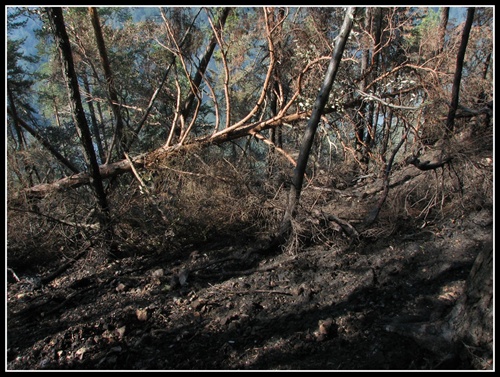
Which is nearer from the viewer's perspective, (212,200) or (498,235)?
(498,235)

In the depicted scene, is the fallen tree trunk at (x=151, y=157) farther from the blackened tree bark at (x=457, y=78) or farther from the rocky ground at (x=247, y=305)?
the blackened tree bark at (x=457, y=78)

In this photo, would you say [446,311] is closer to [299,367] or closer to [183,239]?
[299,367]

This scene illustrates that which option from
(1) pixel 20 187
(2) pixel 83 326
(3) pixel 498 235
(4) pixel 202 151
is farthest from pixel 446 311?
(1) pixel 20 187

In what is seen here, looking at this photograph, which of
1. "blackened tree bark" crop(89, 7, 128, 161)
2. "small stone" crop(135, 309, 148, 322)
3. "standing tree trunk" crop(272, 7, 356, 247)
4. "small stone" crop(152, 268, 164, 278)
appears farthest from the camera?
"blackened tree bark" crop(89, 7, 128, 161)

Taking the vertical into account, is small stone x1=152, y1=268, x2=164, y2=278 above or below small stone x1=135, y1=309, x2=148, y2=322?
above

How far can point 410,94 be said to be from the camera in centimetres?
732

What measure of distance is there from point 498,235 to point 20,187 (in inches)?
242

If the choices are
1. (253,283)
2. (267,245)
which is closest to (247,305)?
(253,283)

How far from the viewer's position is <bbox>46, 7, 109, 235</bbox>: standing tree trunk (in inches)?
182

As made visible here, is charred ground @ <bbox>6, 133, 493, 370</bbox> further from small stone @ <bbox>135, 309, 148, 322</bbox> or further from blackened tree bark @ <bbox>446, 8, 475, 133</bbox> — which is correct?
blackened tree bark @ <bbox>446, 8, 475, 133</bbox>

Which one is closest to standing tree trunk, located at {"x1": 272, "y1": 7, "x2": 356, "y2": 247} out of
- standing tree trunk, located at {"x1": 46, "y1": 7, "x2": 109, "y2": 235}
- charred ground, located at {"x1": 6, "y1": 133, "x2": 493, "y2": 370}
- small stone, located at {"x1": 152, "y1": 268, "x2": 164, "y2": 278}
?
charred ground, located at {"x1": 6, "y1": 133, "x2": 493, "y2": 370}

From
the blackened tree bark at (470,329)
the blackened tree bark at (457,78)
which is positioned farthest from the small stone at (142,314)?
the blackened tree bark at (457,78)

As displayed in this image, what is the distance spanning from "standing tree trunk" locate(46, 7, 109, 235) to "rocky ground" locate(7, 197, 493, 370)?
895 mm

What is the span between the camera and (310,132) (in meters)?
5.31
